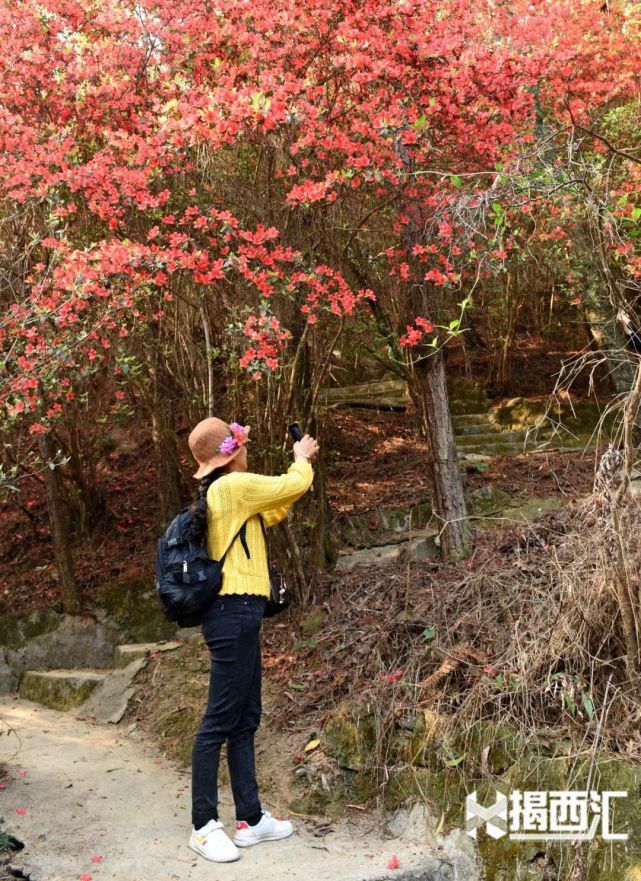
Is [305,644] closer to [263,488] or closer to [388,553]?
[388,553]

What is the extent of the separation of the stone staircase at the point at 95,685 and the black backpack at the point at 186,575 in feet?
8.37

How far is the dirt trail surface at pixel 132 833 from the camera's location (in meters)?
3.79

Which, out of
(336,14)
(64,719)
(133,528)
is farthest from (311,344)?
(64,719)

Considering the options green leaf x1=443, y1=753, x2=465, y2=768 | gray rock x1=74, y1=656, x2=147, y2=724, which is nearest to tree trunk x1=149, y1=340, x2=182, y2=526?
gray rock x1=74, y1=656, x2=147, y2=724

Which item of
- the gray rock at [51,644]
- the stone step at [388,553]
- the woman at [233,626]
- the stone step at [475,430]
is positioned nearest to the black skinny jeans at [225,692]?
the woman at [233,626]

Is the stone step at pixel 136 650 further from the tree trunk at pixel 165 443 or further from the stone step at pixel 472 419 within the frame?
the stone step at pixel 472 419

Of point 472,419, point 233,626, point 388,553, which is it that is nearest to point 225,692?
point 233,626

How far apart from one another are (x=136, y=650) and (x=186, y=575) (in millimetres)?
3126

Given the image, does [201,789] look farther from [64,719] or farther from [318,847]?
[64,719]

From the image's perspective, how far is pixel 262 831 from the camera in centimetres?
400

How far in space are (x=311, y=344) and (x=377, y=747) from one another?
3.30m

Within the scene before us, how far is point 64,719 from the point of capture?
6.17m

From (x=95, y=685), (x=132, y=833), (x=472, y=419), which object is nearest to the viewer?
(x=132, y=833)

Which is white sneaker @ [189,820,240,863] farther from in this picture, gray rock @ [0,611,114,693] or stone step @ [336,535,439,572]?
gray rock @ [0,611,114,693]
